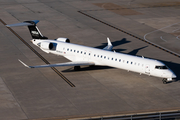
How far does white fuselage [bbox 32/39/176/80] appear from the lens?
3350 centimetres

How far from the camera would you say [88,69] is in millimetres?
37500

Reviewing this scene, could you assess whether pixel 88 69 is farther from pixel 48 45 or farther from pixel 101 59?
pixel 48 45

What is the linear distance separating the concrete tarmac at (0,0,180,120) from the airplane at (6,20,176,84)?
1.11 m

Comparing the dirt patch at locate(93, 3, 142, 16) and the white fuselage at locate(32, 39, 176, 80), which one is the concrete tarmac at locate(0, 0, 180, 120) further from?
the white fuselage at locate(32, 39, 176, 80)

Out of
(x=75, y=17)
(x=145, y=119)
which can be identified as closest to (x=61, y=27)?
(x=75, y=17)

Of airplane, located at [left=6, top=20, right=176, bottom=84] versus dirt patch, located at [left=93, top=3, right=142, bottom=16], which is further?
dirt patch, located at [left=93, top=3, right=142, bottom=16]

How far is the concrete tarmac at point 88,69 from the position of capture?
28906 millimetres

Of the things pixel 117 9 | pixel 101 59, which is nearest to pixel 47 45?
pixel 101 59

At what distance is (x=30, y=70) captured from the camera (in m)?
36.8

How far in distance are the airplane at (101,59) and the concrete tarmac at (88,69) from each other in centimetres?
111

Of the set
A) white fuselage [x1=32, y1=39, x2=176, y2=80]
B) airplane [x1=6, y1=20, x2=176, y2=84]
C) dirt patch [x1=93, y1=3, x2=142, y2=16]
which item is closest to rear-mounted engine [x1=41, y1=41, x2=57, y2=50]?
airplane [x1=6, y1=20, x2=176, y2=84]

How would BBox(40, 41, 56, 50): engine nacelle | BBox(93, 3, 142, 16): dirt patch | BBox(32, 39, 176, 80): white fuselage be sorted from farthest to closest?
BBox(93, 3, 142, 16): dirt patch < BBox(40, 41, 56, 50): engine nacelle < BBox(32, 39, 176, 80): white fuselage

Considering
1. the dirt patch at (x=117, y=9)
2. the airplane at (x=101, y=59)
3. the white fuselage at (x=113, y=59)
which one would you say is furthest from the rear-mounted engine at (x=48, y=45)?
the dirt patch at (x=117, y=9)

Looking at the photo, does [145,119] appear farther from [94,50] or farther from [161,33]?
[161,33]
